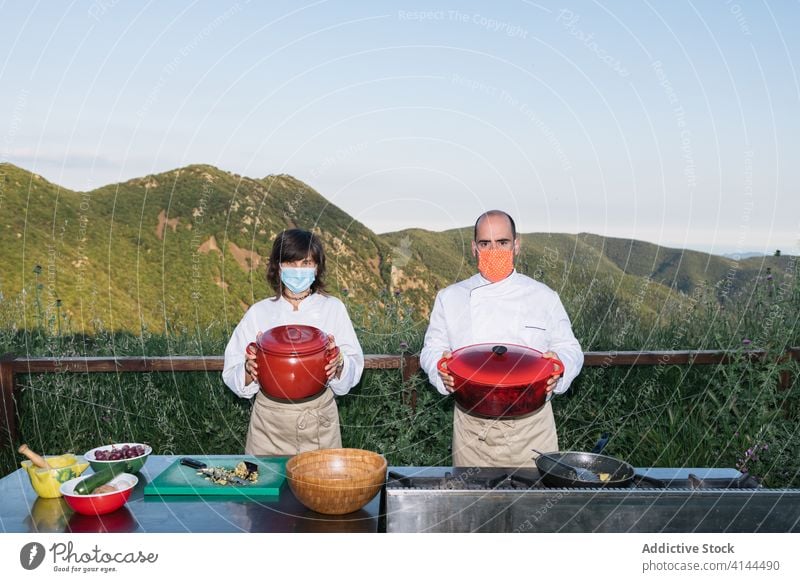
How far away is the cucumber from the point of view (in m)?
2.88

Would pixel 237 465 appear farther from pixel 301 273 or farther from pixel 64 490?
pixel 301 273

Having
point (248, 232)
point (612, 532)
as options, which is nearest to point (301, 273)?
point (612, 532)

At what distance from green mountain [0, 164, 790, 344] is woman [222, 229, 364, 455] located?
0.35 m

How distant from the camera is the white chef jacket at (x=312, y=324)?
4020mm

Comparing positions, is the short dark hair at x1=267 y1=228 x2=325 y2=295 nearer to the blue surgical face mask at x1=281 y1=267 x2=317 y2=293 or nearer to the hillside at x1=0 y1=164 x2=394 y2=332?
the blue surgical face mask at x1=281 y1=267 x2=317 y2=293

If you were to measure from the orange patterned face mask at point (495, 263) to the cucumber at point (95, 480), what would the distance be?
2272 millimetres

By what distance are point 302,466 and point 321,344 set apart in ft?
2.10

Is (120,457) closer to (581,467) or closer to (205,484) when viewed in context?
(205,484)

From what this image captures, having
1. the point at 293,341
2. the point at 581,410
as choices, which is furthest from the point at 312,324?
the point at 581,410

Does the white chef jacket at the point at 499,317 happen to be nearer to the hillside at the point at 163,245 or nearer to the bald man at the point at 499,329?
the bald man at the point at 499,329

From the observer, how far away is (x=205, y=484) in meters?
3.02

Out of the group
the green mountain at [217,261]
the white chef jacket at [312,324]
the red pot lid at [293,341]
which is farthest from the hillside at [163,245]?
the red pot lid at [293,341]

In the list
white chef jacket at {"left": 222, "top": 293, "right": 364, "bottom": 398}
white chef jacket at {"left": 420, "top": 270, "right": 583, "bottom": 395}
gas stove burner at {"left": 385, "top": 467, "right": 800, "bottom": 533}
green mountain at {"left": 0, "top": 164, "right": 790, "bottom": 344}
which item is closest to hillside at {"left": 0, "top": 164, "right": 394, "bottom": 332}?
green mountain at {"left": 0, "top": 164, "right": 790, "bottom": 344}

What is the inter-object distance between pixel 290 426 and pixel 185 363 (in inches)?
83.6
